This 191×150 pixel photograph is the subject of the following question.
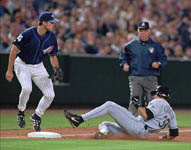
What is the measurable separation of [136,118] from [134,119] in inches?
4.9

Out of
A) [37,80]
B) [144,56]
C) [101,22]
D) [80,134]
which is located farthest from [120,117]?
[101,22]

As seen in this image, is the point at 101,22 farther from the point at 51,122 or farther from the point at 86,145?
the point at 86,145

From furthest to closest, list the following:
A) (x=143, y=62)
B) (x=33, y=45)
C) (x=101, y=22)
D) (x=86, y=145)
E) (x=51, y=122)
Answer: (x=101, y=22) < (x=51, y=122) < (x=143, y=62) < (x=33, y=45) < (x=86, y=145)

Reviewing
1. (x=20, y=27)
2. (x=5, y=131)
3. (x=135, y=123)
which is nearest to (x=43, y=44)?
(x=5, y=131)

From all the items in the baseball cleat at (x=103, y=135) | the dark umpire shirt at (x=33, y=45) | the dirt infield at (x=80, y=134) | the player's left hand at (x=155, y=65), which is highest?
the dark umpire shirt at (x=33, y=45)

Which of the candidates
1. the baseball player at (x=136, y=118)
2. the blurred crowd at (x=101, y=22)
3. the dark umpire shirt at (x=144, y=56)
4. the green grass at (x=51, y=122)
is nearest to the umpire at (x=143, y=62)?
the dark umpire shirt at (x=144, y=56)

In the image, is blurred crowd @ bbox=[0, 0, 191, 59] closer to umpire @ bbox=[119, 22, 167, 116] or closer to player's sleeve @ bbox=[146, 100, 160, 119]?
umpire @ bbox=[119, 22, 167, 116]

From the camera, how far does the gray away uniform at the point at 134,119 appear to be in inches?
379

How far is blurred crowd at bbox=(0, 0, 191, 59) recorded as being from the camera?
17684mm

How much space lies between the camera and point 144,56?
12.0 meters

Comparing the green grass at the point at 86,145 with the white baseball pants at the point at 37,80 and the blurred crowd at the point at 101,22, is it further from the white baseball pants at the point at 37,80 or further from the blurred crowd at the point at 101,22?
the blurred crowd at the point at 101,22

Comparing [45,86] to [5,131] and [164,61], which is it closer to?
[5,131]

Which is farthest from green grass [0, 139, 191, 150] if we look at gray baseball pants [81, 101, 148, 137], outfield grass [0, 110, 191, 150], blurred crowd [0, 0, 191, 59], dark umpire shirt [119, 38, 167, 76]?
blurred crowd [0, 0, 191, 59]

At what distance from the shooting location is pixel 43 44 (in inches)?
440
